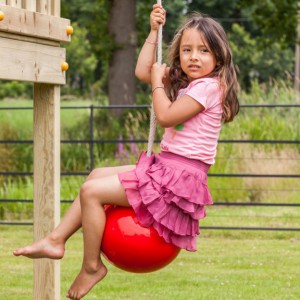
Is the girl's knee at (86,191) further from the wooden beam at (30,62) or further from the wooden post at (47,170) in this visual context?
the wooden post at (47,170)

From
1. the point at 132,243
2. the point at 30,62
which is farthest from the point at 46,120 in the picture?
the point at 132,243

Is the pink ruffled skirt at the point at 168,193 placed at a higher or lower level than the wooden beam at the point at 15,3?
lower

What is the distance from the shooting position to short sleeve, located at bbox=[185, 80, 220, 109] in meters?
4.65

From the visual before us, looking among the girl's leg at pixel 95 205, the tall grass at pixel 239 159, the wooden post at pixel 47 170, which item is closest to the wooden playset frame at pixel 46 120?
the wooden post at pixel 47 170

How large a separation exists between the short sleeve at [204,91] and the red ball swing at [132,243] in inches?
8.8

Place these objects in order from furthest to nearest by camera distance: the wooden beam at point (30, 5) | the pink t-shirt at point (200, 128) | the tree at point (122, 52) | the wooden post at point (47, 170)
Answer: the tree at point (122, 52), the wooden post at point (47, 170), the wooden beam at point (30, 5), the pink t-shirt at point (200, 128)

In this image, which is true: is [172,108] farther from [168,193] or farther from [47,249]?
[47,249]

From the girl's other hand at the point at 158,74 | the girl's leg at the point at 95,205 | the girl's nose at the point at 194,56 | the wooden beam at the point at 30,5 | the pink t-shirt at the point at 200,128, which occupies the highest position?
the wooden beam at the point at 30,5

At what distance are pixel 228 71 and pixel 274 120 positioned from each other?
786cm

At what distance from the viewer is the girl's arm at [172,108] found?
460 centimetres

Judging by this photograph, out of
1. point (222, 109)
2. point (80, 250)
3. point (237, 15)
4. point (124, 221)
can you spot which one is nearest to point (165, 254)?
point (124, 221)

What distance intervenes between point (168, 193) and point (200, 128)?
36cm

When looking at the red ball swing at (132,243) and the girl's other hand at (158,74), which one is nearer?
the red ball swing at (132,243)

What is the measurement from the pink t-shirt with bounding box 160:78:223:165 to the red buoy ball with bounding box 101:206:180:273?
402mm
